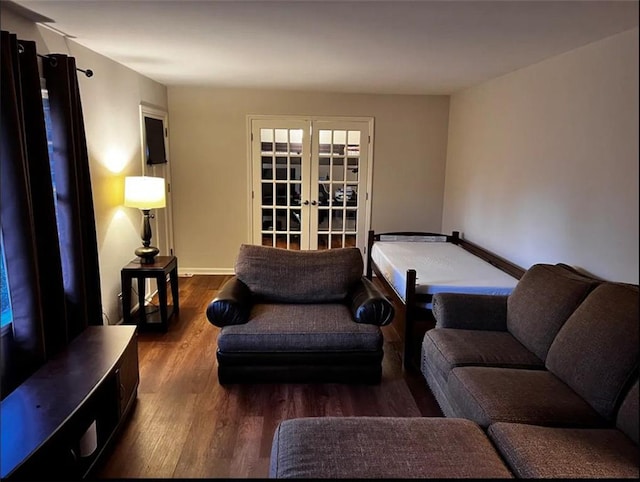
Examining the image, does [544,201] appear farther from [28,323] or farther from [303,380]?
[28,323]

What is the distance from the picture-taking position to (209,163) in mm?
5133

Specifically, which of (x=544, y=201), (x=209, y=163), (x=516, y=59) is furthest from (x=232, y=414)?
(x=209, y=163)

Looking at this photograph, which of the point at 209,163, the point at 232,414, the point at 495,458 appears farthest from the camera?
the point at 209,163

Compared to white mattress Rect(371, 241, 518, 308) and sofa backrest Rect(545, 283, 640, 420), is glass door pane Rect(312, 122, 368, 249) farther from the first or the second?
sofa backrest Rect(545, 283, 640, 420)

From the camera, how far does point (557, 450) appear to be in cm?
143

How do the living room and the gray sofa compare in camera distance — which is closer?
the living room

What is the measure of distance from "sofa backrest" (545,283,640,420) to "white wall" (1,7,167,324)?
292 centimetres

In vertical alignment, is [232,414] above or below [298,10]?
below

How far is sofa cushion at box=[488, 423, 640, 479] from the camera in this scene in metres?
1.23

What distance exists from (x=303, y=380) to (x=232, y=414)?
1.66 ft

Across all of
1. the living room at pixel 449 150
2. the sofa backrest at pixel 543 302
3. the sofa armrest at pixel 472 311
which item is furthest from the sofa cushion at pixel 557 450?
the sofa armrest at pixel 472 311

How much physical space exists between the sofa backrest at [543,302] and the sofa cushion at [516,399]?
190mm

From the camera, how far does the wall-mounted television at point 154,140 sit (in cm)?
423

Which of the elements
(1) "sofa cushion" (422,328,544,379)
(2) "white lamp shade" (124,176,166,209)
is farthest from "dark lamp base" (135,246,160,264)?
(1) "sofa cushion" (422,328,544,379)
